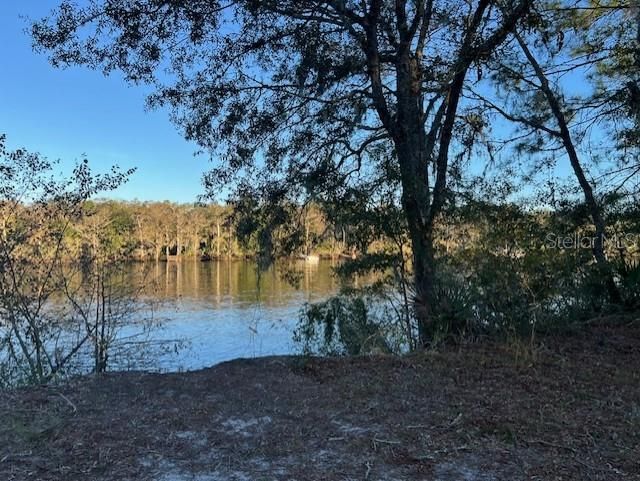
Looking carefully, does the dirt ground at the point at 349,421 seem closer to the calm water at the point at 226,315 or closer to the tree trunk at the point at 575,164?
the tree trunk at the point at 575,164

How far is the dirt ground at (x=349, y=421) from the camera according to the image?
3.07m

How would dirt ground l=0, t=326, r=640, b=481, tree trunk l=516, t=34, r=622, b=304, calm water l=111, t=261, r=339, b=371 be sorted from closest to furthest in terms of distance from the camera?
dirt ground l=0, t=326, r=640, b=481 → tree trunk l=516, t=34, r=622, b=304 → calm water l=111, t=261, r=339, b=371

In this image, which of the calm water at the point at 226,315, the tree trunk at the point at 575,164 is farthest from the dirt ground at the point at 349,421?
the calm water at the point at 226,315

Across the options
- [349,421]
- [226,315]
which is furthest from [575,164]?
[226,315]

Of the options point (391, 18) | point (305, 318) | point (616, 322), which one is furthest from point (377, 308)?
point (391, 18)

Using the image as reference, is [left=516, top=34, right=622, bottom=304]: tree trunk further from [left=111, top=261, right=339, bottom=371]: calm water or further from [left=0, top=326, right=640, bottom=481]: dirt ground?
[left=111, top=261, right=339, bottom=371]: calm water

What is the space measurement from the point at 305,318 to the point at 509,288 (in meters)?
4.12

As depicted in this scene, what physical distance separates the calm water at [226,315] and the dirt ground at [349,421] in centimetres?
423

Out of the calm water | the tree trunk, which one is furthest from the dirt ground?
the calm water

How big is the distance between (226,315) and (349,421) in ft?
51.2

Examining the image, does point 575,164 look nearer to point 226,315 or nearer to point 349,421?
point 349,421

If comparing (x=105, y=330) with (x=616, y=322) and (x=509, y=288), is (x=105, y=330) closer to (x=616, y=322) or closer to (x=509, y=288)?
(x=509, y=288)

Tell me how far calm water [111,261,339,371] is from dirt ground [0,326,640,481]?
423 cm

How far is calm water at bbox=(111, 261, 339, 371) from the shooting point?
10.4m
